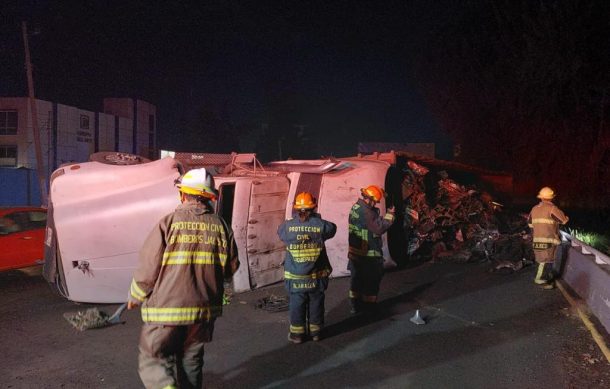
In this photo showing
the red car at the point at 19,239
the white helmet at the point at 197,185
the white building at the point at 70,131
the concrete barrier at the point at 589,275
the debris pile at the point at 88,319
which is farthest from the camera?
the white building at the point at 70,131

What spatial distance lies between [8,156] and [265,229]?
25.3 m

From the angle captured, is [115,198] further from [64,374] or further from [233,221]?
[64,374]

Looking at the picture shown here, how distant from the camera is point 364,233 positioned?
6.47 metres

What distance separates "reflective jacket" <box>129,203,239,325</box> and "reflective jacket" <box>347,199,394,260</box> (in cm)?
320

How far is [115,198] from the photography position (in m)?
6.68

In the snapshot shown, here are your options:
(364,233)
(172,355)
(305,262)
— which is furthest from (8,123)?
(172,355)

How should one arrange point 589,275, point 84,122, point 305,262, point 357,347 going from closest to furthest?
point 305,262 < point 357,347 < point 589,275 < point 84,122

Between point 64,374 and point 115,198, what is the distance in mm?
2552

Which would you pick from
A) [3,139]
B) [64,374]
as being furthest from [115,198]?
[3,139]

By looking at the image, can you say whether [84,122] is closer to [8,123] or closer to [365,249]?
[8,123]

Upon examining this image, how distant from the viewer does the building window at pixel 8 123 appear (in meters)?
27.0

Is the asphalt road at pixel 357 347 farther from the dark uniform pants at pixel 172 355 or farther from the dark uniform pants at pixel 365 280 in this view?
the dark uniform pants at pixel 172 355

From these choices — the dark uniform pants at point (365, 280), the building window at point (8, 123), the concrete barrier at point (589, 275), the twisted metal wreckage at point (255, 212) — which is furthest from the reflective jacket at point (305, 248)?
the building window at point (8, 123)

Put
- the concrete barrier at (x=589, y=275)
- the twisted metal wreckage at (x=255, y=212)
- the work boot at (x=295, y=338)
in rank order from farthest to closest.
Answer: the twisted metal wreckage at (x=255, y=212), the concrete barrier at (x=589, y=275), the work boot at (x=295, y=338)
